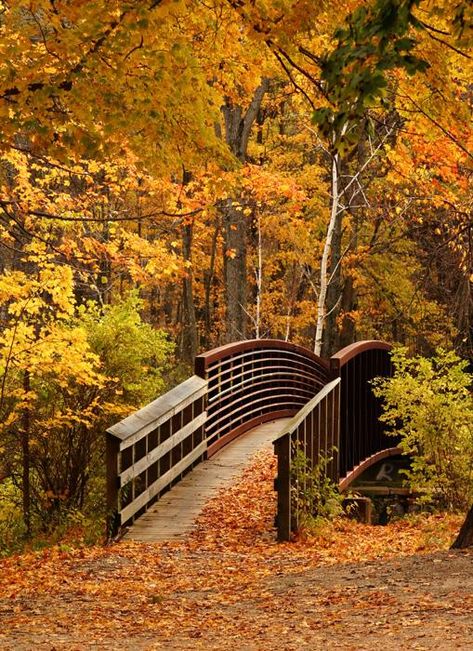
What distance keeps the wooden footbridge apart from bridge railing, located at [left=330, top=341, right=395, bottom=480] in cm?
2

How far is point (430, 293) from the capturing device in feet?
96.8

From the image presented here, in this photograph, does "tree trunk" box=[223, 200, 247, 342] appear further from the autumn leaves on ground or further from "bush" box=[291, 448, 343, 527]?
the autumn leaves on ground

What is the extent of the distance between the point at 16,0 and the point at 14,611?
14.2ft

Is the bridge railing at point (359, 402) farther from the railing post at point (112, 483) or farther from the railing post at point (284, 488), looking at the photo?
the railing post at point (112, 483)

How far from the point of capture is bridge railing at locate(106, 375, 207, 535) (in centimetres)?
945

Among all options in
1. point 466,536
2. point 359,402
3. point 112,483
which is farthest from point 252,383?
point 466,536

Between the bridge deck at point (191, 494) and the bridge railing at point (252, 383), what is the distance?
36cm

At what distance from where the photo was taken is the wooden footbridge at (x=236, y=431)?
31.7 ft

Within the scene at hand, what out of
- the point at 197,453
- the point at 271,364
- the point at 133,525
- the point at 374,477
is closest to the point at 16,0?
the point at 133,525

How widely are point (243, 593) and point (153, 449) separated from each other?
3.46 meters

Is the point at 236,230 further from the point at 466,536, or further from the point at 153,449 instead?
the point at 466,536

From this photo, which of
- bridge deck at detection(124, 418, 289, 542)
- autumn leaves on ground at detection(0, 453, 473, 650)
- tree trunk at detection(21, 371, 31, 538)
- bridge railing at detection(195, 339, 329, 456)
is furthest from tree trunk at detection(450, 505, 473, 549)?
tree trunk at detection(21, 371, 31, 538)

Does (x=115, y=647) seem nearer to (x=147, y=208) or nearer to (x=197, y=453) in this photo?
(x=197, y=453)

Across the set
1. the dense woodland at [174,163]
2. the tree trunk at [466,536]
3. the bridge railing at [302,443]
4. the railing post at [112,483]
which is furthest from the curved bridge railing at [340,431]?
the tree trunk at [466,536]
